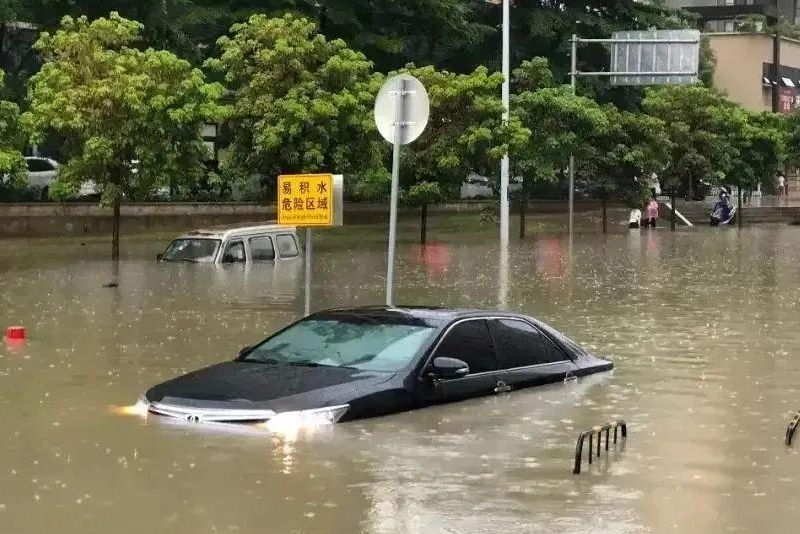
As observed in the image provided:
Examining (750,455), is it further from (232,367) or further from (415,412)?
(232,367)

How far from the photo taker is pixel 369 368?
34.1 ft

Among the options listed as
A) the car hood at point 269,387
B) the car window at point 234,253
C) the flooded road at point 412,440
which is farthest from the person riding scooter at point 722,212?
the car hood at point 269,387

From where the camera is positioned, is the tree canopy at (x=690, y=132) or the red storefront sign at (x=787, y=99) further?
the red storefront sign at (x=787, y=99)

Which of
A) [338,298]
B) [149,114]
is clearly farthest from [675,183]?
[338,298]

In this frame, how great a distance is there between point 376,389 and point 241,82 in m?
24.8

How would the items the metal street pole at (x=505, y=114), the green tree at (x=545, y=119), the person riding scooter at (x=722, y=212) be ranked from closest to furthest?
1. the metal street pole at (x=505, y=114)
2. the green tree at (x=545, y=119)
3. the person riding scooter at (x=722, y=212)

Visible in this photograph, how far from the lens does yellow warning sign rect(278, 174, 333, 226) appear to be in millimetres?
12453

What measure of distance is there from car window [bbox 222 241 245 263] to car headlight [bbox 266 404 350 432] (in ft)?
57.5

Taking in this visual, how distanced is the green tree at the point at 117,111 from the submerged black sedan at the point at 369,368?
1699 cm

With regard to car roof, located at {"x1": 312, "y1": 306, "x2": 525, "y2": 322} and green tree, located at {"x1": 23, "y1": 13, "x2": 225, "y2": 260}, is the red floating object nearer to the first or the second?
car roof, located at {"x1": 312, "y1": 306, "x2": 525, "y2": 322}

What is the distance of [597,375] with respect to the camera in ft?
41.6

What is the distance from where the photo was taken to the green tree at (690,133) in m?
54.1

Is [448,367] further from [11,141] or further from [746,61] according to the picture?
[746,61]

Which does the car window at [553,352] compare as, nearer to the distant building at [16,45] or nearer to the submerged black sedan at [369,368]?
the submerged black sedan at [369,368]
